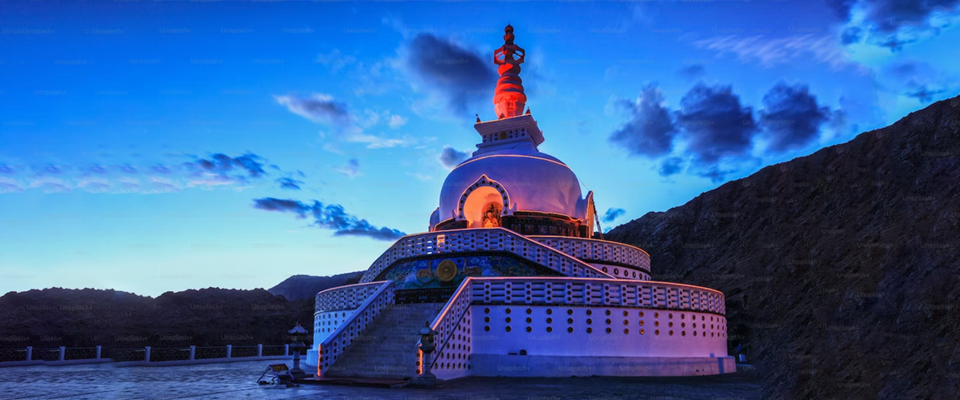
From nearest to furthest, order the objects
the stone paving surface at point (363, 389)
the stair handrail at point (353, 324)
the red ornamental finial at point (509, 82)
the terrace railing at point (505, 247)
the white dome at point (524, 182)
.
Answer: the stone paving surface at point (363, 389)
the stair handrail at point (353, 324)
the terrace railing at point (505, 247)
the white dome at point (524, 182)
the red ornamental finial at point (509, 82)

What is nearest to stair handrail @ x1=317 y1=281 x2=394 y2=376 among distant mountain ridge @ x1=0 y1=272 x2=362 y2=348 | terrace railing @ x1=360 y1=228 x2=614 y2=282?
terrace railing @ x1=360 y1=228 x2=614 y2=282

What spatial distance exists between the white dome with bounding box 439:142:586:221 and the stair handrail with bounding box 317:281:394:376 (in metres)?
8.42

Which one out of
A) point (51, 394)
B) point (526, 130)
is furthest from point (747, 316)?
point (51, 394)

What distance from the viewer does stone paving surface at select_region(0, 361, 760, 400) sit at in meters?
13.4

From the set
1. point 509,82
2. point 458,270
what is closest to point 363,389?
point 458,270

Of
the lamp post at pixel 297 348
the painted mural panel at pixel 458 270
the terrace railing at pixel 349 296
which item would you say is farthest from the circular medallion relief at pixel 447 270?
the lamp post at pixel 297 348

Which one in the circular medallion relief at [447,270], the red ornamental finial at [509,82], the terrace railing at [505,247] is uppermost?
the red ornamental finial at [509,82]

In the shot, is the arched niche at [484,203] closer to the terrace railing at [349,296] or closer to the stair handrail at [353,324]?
the terrace railing at [349,296]

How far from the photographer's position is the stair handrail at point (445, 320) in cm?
1699

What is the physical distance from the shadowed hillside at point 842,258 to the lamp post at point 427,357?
810 cm

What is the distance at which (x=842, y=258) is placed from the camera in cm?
4081

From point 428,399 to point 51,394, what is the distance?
Answer: 347 inches

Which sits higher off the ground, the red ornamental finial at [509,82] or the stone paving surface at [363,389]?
the red ornamental finial at [509,82]

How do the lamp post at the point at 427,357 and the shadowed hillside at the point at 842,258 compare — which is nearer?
the shadowed hillside at the point at 842,258
